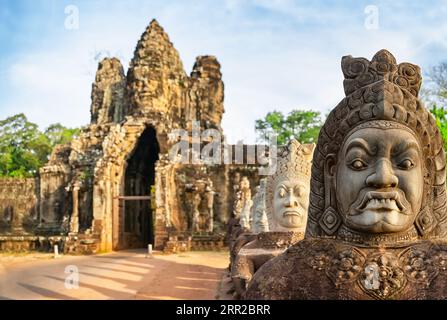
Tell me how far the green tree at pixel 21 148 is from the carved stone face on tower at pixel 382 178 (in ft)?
117

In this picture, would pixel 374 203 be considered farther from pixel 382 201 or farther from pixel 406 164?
pixel 406 164

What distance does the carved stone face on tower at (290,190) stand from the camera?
4680 mm

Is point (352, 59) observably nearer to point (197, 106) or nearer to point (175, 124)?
point (175, 124)

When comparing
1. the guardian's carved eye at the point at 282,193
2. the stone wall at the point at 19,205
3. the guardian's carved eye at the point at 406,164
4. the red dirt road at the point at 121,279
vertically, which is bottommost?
the red dirt road at the point at 121,279

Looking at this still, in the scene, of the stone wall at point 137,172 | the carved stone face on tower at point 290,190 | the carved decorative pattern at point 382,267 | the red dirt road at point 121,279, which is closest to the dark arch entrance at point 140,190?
the stone wall at point 137,172

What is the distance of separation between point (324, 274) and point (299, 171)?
2774 mm

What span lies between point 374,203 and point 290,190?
8.62ft

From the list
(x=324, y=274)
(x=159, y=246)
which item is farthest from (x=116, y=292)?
(x=159, y=246)

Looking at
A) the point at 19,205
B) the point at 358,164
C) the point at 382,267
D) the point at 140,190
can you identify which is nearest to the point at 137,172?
the point at 140,190

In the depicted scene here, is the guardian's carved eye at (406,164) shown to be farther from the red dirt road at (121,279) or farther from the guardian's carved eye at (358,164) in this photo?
the red dirt road at (121,279)

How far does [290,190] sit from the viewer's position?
4.75m

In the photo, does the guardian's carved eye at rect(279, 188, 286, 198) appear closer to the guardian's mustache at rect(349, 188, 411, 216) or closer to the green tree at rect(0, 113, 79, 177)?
the guardian's mustache at rect(349, 188, 411, 216)
